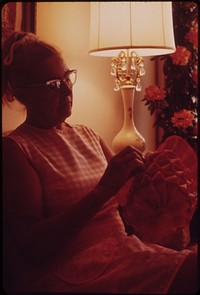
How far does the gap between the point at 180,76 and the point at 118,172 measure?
1069 mm

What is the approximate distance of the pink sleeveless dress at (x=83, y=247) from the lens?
2.41 ft

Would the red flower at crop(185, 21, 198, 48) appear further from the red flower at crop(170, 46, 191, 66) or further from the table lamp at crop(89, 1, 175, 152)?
the table lamp at crop(89, 1, 175, 152)

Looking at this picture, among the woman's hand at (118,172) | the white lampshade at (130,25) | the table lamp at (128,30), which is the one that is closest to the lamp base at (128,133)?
the table lamp at (128,30)

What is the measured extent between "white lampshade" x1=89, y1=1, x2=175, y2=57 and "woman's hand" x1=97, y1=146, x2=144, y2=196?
49 centimetres

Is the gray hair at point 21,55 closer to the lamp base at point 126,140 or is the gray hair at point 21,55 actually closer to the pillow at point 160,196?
the pillow at point 160,196

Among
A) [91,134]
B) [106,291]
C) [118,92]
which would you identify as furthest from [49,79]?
[118,92]

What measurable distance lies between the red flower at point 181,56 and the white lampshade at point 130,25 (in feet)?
1.47

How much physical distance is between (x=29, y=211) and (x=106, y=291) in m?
0.20

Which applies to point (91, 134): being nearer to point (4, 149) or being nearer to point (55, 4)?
point (4, 149)

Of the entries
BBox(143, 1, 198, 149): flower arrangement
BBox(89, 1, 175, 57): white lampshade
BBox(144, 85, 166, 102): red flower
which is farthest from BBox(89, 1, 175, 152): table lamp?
BBox(143, 1, 198, 149): flower arrangement

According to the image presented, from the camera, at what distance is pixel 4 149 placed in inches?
32.0

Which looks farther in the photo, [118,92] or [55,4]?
[118,92]

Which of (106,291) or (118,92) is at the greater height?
(118,92)

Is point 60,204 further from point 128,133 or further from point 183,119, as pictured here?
Answer: point 183,119
